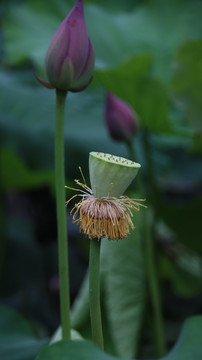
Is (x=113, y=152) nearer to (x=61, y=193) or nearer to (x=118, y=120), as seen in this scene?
(x=118, y=120)

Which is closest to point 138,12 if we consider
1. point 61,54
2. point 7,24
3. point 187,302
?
point 7,24

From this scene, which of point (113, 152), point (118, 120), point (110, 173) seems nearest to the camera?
point (110, 173)

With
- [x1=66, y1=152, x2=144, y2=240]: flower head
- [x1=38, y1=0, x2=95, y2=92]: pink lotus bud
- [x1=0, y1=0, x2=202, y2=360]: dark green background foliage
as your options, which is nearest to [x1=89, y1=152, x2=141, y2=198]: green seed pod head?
[x1=66, y1=152, x2=144, y2=240]: flower head

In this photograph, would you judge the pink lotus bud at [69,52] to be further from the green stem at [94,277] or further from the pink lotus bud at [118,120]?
the pink lotus bud at [118,120]

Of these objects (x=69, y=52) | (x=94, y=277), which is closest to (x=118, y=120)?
(x=69, y=52)

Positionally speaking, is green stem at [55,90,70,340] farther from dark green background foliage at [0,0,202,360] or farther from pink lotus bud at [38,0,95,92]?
dark green background foliage at [0,0,202,360]
